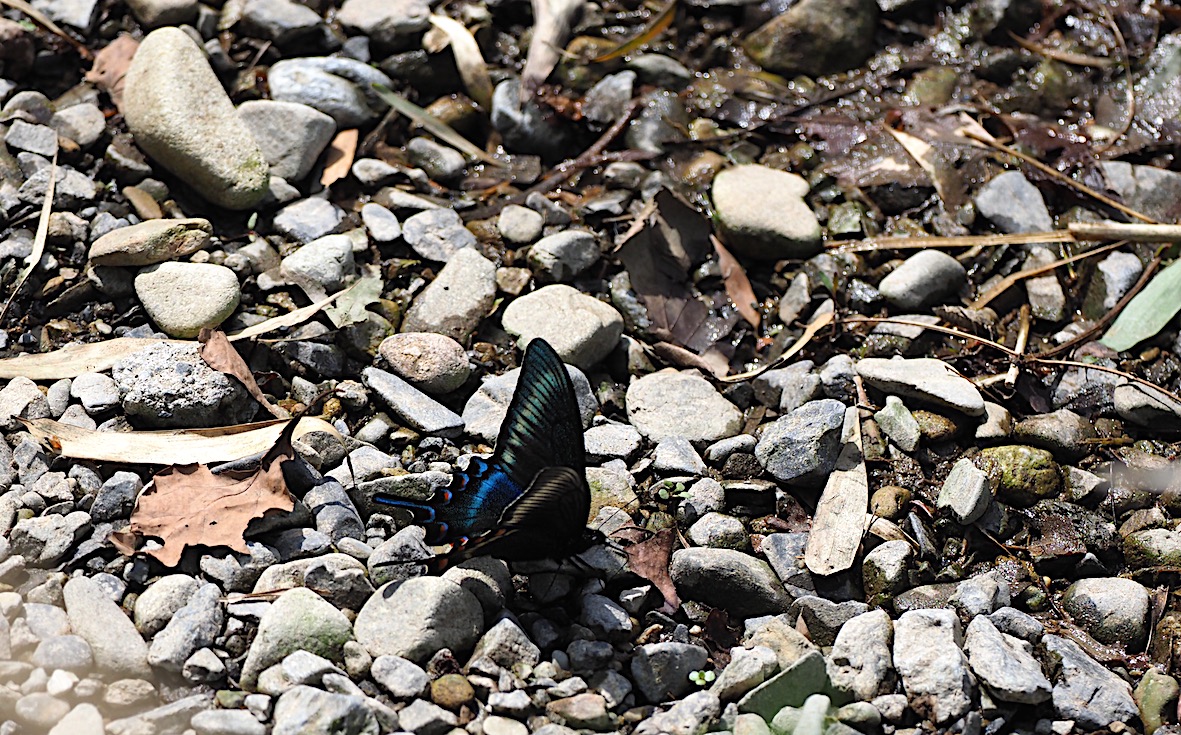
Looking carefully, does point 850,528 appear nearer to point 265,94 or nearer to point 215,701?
point 215,701

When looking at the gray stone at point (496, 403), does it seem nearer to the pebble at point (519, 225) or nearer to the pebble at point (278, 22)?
the pebble at point (519, 225)

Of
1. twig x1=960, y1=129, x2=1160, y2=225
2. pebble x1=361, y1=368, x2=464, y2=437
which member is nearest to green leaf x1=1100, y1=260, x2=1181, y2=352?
twig x1=960, y1=129, x2=1160, y2=225

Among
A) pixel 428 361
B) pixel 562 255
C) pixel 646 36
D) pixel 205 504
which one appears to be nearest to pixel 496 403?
pixel 428 361

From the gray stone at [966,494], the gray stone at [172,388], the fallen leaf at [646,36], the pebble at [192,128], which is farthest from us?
the fallen leaf at [646,36]

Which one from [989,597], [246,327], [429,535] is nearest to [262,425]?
Answer: [246,327]

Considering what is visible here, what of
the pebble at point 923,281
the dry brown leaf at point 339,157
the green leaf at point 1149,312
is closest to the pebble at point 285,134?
the dry brown leaf at point 339,157

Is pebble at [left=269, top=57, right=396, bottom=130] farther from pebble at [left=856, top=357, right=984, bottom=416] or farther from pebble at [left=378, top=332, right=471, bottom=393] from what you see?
pebble at [left=856, top=357, right=984, bottom=416]

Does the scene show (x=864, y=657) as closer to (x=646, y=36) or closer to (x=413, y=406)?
(x=413, y=406)
